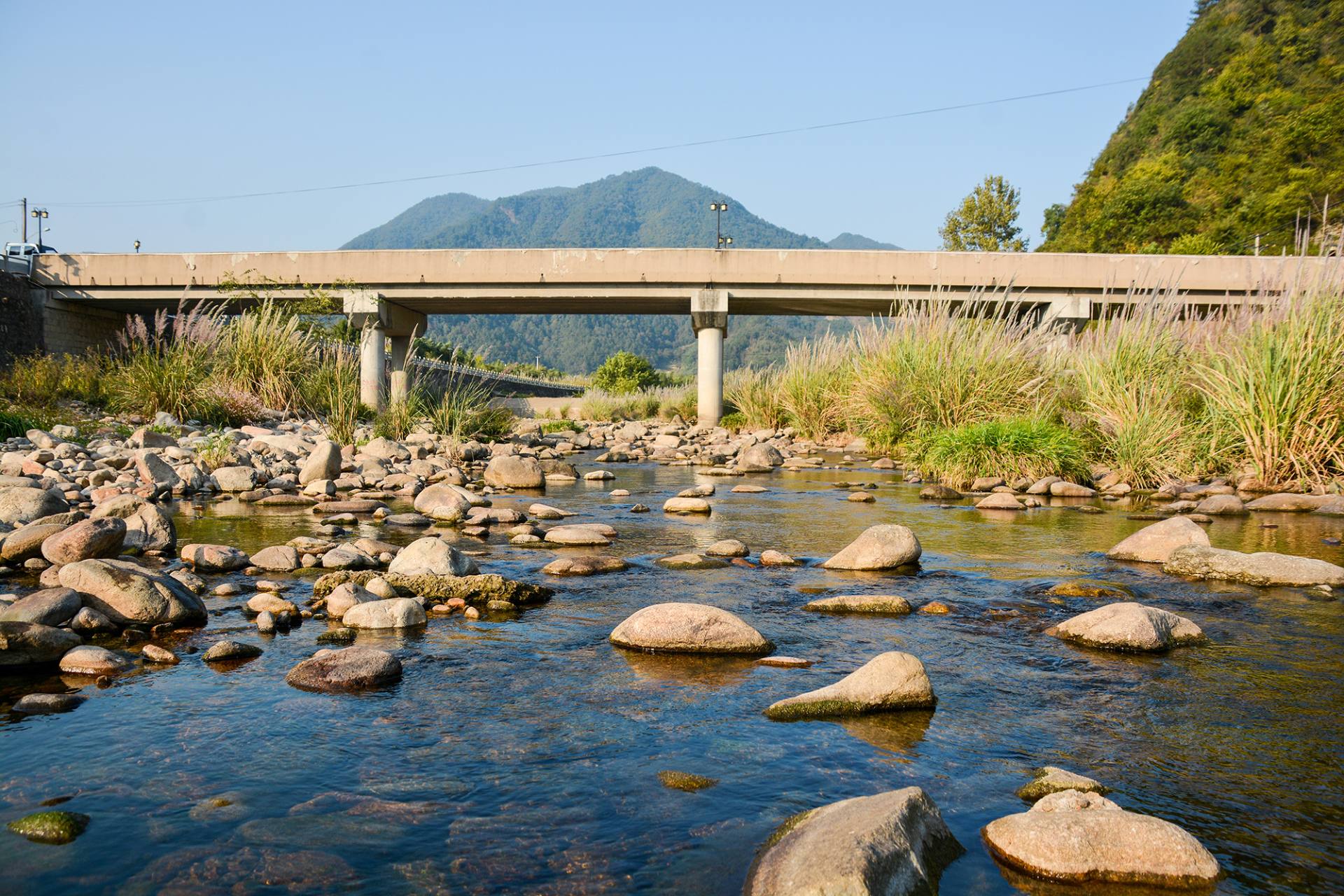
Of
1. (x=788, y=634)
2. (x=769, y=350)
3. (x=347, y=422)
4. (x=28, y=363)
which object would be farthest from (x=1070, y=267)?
(x=769, y=350)

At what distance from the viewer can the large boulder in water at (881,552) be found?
6.19 metres

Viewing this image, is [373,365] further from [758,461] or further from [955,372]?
[955,372]

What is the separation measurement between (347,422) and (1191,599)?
40.8 ft

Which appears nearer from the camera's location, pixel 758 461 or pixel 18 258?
pixel 758 461

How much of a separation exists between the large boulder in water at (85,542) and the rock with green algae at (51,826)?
348 centimetres

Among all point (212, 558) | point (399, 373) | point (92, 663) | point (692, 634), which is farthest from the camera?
point (399, 373)

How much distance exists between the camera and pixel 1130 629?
4.20 m

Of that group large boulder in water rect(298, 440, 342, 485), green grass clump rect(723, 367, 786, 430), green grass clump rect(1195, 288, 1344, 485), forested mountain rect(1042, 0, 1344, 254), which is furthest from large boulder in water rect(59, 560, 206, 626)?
forested mountain rect(1042, 0, 1344, 254)

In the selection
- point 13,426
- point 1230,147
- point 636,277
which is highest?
point 1230,147

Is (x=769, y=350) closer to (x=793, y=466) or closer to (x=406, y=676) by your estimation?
(x=793, y=466)

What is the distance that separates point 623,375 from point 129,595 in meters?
34.3

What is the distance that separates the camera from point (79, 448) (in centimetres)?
1076

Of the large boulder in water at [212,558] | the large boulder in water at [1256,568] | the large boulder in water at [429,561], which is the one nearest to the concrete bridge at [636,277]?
the large boulder in water at [212,558]

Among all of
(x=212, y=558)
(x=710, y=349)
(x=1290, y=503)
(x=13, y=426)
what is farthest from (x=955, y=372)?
(x=13, y=426)
